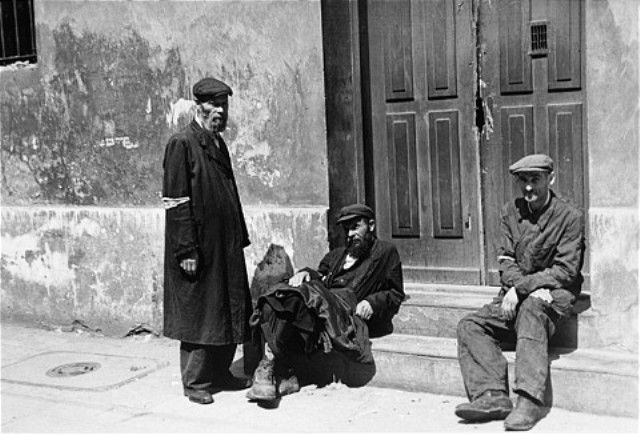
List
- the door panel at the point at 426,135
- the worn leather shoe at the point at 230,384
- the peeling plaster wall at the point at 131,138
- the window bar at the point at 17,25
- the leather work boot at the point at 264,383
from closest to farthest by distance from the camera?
the leather work boot at the point at 264,383
the worn leather shoe at the point at 230,384
the door panel at the point at 426,135
the peeling plaster wall at the point at 131,138
the window bar at the point at 17,25

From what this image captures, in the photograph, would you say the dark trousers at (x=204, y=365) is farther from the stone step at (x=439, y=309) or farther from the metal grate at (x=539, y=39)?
the metal grate at (x=539, y=39)

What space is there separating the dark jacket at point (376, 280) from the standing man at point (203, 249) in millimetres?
599

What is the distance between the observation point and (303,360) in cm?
636

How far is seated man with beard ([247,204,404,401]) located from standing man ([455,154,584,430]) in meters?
0.76

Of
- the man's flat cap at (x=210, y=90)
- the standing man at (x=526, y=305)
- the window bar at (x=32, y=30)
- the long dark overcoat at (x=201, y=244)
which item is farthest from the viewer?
the window bar at (x=32, y=30)

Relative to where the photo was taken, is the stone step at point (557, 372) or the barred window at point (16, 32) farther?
the barred window at point (16, 32)

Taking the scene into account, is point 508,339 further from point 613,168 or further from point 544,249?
point 613,168

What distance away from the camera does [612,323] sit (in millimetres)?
5758

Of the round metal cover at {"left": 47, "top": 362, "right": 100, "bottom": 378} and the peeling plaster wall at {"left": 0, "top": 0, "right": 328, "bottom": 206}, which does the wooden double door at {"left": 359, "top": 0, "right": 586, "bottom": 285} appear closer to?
the peeling plaster wall at {"left": 0, "top": 0, "right": 328, "bottom": 206}

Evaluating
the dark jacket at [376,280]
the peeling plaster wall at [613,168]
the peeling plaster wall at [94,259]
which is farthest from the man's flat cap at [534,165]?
the peeling plaster wall at [94,259]

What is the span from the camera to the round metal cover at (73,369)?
22.8ft

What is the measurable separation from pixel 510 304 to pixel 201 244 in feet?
6.66

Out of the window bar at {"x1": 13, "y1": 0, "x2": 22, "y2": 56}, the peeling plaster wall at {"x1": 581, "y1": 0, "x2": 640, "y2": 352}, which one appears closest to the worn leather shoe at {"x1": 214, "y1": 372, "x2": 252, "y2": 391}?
the peeling plaster wall at {"x1": 581, "y1": 0, "x2": 640, "y2": 352}

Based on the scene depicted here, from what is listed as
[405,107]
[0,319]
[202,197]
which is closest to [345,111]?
[405,107]
